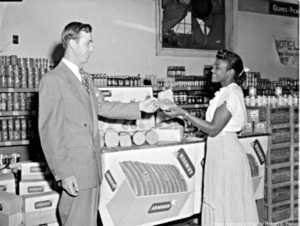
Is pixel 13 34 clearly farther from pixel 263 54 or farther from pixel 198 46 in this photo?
pixel 263 54

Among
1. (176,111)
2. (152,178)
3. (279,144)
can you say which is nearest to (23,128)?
(152,178)

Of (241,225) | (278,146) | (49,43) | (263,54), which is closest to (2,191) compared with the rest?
(241,225)

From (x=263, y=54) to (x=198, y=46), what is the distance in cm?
186

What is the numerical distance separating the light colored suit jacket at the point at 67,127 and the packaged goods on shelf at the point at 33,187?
106 centimetres

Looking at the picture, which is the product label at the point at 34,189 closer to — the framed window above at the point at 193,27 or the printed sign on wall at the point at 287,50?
the framed window above at the point at 193,27

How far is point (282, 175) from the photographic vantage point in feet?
16.3

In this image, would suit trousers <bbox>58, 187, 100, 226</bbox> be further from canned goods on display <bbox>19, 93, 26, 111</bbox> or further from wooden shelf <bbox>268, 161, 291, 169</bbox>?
wooden shelf <bbox>268, 161, 291, 169</bbox>

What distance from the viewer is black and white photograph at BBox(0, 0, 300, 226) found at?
283 cm

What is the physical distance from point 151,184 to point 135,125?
2.42 ft

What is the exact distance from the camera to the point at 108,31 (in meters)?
6.22

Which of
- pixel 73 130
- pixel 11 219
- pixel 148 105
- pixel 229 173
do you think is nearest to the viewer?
pixel 73 130

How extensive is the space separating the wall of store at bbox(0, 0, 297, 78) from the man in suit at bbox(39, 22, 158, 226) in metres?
2.82

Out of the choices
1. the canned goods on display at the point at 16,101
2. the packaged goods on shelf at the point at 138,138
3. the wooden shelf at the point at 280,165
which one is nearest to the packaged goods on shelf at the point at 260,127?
the wooden shelf at the point at 280,165

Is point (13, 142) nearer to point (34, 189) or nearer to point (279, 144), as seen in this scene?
point (34, 189)
